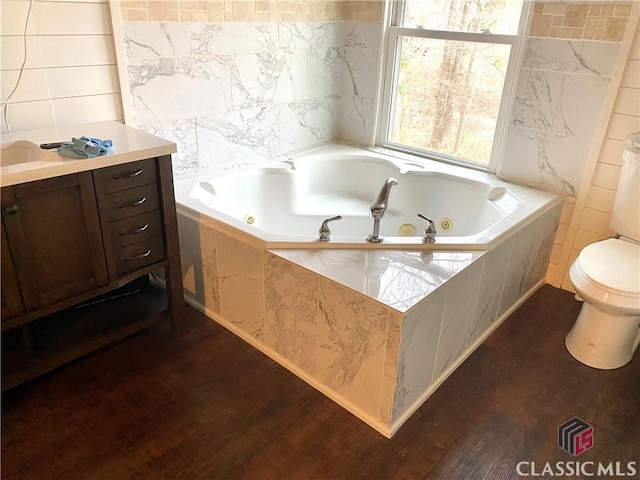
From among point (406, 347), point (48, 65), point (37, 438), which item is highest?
point (48, 65)

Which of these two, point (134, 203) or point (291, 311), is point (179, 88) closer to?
point (134, 203)

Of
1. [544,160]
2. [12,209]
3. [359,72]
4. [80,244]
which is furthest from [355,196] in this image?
[12,209]

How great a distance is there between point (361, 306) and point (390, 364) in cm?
21

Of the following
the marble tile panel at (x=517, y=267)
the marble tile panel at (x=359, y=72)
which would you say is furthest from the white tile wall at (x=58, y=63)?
the marble tile panel at (x=517, y=267)

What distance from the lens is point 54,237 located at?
1629 mm

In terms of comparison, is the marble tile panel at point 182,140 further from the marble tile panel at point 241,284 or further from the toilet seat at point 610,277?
the toilet seat at point 610,277

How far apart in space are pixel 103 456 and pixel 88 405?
0.87 feet

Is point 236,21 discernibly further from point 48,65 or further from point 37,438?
point 37,438

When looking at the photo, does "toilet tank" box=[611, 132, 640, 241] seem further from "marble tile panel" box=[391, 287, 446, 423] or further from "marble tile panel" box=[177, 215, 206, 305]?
"marble tile panel" box=[177, 215, 206, 305]

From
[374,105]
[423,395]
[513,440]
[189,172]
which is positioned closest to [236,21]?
[189,172]

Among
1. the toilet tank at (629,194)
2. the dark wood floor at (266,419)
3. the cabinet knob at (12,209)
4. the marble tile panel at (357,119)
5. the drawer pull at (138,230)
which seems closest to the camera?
the cabinet knob at (12,209)

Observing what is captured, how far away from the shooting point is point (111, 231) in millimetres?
1772

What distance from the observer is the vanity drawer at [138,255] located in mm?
1845

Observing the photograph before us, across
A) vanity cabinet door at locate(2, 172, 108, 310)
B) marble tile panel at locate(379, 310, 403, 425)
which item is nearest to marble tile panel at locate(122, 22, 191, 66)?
vanity cabinet door at locate(2, 172, 108, 310)
